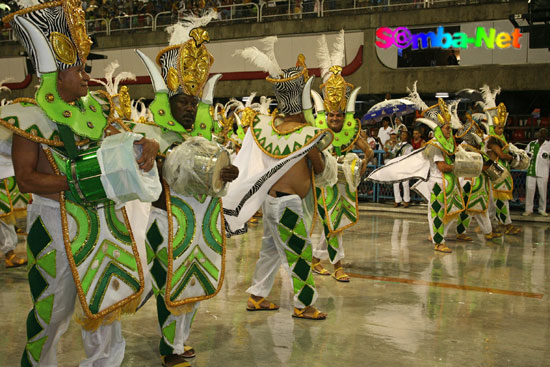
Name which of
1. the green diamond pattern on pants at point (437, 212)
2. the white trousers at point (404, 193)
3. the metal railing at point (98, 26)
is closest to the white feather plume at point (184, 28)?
the green diamond pattern on pants at point (437, 212)

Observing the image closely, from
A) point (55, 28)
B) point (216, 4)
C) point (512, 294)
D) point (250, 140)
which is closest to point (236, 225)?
point (250, 140)

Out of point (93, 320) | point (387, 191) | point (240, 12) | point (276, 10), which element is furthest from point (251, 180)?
point (240, 12)

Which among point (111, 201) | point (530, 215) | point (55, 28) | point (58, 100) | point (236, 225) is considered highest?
point (55, 28)

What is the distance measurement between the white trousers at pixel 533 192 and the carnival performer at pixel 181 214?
388 inches

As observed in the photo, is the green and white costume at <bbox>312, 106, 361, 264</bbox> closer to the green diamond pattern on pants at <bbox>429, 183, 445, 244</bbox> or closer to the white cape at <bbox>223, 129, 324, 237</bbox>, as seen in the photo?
the white cape at <bbox>223, 129, 324, 237</bbox>

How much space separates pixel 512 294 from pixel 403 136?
7781 millimetres

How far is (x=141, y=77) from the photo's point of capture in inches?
863

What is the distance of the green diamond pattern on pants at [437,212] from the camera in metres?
8.44

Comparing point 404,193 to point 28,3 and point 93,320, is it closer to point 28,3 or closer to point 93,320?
point 93,320

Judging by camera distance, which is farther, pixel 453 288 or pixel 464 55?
pixel 464 55

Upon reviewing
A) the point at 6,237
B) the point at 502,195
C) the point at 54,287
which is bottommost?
the point at 6,237

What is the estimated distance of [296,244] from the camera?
16.4ft

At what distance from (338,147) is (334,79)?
2.54 ft

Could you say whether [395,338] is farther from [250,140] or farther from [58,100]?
[58,100]
